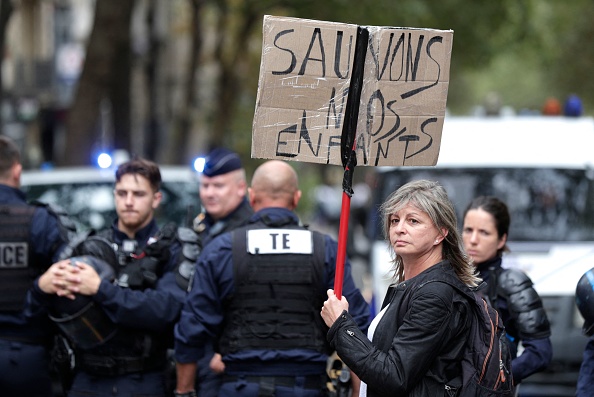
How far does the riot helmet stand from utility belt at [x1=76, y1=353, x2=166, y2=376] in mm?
99

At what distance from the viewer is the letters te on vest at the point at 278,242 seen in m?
5.43

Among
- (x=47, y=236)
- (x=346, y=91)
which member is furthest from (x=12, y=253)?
(x=346, y=91)

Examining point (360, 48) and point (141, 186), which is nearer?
point (360, 48)

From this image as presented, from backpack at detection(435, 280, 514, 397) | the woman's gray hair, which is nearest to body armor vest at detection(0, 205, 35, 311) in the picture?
the woman's gray hair

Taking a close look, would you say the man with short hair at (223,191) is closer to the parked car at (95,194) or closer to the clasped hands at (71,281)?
the clasped hands at (71,281)

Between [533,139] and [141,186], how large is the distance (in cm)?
495

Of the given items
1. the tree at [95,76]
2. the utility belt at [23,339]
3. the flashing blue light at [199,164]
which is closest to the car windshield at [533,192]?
the flashing blue light at [199,164]

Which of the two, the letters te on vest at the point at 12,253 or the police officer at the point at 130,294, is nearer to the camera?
the police officer at the point at 130,294

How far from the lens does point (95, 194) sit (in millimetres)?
9328

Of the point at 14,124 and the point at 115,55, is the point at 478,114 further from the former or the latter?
the point at 14,124

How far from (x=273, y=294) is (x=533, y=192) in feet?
15.6

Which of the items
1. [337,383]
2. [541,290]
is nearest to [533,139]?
[541,290]

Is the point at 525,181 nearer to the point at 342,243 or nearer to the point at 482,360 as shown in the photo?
the point at 342,243

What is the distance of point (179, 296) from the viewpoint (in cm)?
570
